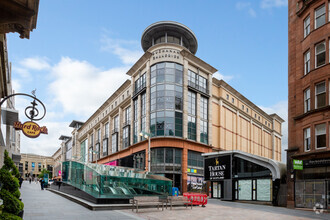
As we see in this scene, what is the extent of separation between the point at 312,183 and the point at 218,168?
12.5 metres

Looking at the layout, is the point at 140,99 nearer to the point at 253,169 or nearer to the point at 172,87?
the point at 172,87

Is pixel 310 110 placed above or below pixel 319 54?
below

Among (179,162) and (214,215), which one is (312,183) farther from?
(179,162)

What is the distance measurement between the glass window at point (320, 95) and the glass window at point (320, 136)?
1.63m

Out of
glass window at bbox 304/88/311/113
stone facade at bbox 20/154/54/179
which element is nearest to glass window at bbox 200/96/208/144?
glass window at bbox 304/88/311/113

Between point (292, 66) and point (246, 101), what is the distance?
3784cm

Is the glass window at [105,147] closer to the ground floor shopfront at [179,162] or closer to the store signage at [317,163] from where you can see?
the ground floor shopfront at [179,162]

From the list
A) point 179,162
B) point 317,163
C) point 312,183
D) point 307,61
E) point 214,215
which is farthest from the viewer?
point 179,162

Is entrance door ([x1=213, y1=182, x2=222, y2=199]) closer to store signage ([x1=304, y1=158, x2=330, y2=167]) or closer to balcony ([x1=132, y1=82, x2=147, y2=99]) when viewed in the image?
store signage ([x1=304, y1=158, x2=330, y2=167])

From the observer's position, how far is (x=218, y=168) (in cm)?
3369

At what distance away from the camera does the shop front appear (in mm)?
21344

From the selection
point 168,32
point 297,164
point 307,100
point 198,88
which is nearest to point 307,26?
point 307,100

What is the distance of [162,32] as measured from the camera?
50.5m

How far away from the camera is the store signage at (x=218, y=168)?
32.3 metres
